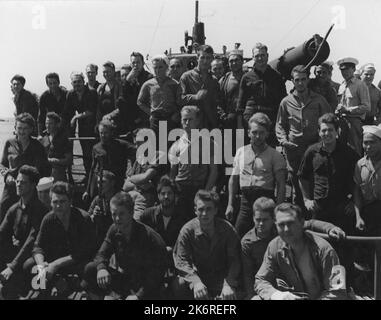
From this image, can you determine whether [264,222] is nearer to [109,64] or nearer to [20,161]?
[20,161]

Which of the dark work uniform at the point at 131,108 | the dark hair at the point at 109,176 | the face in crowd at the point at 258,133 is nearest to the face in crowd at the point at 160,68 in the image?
the dark work uniform at the point at 131,108

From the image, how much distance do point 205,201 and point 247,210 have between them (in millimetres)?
692

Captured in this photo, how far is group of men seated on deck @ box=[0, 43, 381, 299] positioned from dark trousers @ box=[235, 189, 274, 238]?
1 cm

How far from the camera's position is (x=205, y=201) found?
420 cm

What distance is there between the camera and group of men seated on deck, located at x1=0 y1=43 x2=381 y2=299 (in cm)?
413

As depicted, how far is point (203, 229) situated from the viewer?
4.24 meters

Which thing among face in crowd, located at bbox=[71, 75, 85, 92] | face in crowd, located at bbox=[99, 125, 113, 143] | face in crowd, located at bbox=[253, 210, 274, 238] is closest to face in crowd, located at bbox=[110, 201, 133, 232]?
face in crowd, located at bbox=[253, 210, 274, 238]

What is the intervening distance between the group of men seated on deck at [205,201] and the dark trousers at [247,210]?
1 cm

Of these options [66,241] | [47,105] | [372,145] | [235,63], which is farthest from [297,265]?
[47,105]

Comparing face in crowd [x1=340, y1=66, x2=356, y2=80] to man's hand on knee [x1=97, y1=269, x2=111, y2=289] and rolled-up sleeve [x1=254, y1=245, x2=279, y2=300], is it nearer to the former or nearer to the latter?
rolled-up sleeve [x1=254, y1=245, x2=279, y2=300]

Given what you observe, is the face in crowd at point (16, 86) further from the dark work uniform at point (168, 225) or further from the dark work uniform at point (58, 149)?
the dark work uniform at point (168, 225)

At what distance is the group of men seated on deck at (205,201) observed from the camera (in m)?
4.13

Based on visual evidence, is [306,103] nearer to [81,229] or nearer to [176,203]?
[176,203]

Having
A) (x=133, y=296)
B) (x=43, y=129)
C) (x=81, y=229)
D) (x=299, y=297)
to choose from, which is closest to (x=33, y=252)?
(x=81, y=229)
